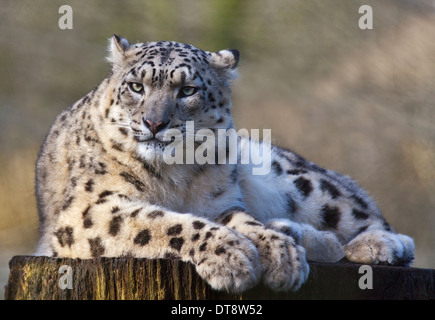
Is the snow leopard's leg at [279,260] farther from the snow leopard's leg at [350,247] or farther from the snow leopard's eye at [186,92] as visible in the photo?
the snow leopard's eye at [186,92]

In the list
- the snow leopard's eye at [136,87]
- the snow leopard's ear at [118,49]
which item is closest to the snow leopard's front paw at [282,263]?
the snow leopard's eye at [136,87]

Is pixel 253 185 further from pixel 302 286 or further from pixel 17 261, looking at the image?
pixel 17 261

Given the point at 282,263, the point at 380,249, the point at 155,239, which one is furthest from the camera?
the point at 380,249

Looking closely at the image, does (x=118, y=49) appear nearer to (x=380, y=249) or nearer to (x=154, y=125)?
(x=154, y=125)

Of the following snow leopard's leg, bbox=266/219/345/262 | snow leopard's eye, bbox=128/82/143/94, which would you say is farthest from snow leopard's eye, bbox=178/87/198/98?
snow leopard's leg, bbox=266/219/345/262

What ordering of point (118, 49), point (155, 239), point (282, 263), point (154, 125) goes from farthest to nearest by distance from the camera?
point (118, 49), point (154, 125), point (155, 239), point (282, 263)

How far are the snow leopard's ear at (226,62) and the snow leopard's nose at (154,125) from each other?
68cm

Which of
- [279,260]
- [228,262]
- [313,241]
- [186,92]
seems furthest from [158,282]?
[186,92]

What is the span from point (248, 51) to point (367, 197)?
16.8ft

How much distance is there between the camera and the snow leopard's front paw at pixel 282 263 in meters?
2.70

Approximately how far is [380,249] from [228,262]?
117 centimetres

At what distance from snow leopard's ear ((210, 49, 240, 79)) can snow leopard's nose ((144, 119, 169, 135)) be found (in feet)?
2.24

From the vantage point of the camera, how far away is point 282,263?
2.74 m
